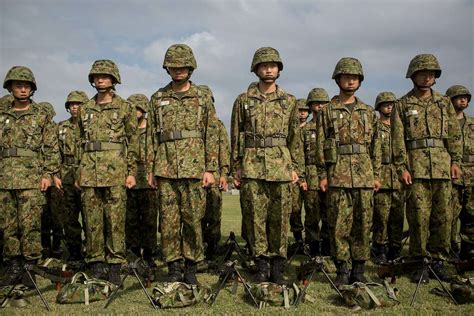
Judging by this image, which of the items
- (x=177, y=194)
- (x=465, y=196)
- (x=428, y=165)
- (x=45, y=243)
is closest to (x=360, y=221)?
(x=428, y=165)

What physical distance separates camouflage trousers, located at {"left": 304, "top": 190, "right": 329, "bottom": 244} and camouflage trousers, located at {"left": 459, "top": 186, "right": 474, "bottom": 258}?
2.84m

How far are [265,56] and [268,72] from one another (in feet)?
0.82

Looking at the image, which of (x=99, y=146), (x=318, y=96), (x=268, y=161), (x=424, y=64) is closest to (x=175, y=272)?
(x=268, y=161)

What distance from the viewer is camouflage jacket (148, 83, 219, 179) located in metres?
6.07

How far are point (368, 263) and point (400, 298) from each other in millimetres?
2643

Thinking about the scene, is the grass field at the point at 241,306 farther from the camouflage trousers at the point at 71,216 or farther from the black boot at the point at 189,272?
the camouflage trousers at the point at 71,216

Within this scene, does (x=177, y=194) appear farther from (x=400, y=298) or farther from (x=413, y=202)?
(x=413, y=202)

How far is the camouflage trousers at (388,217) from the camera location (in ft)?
28.5

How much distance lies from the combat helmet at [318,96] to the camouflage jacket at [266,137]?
4.11 metres

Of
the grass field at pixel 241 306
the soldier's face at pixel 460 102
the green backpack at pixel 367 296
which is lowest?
the grass field at pixel 241 306

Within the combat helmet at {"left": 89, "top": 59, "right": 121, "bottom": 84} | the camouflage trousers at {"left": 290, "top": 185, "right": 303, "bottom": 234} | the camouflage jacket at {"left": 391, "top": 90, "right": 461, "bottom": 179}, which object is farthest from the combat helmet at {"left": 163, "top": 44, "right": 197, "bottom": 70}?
the camouflage trousers at {"left": 290, "top": 185, "right": 303, "bottom": 234}

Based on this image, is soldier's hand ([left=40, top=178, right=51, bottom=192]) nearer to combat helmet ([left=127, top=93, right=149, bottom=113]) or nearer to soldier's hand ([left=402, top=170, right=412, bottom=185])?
combat helmet ([left=127, top=93, right=149, bottom=113])

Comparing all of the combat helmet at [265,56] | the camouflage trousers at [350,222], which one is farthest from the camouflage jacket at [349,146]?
the combat helmet at [265,56]

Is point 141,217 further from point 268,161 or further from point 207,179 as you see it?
point 268,161
